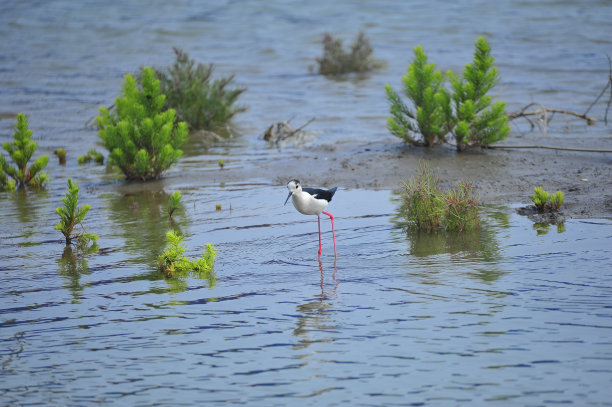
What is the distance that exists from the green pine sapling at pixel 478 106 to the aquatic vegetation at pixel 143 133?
13.6ft

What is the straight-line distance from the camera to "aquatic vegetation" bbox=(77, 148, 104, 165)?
44.8ft

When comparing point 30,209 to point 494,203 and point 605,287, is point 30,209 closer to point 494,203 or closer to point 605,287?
point 494,203

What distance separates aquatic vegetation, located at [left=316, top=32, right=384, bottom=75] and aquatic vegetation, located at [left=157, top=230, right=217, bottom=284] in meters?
17.1

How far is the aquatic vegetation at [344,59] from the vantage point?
78.4ft

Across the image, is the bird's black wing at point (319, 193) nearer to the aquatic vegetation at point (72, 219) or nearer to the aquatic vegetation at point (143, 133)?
the aquatic vegetation at point (72, 219)

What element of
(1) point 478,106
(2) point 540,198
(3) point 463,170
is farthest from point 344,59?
(2) point 540,198

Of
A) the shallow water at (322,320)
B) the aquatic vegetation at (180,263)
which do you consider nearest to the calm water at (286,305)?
the shallow water at (322,320)

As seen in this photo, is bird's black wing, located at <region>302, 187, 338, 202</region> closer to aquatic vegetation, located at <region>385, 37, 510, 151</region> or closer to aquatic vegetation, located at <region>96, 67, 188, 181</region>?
aquatic vegetation, located at <region>96, 67, 188, 181</region>

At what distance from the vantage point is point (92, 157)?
1405 cm

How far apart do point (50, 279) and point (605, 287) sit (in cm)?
491

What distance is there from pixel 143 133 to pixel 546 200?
19.0ft

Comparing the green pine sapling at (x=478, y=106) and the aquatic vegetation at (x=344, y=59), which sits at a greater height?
the aquatic vegetation at (x=344, y=59)

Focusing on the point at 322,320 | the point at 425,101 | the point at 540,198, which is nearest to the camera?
the point at 322,320

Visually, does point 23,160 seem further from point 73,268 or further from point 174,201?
point 73,268
